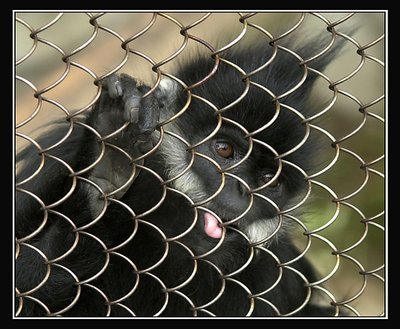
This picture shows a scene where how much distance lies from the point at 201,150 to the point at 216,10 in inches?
42.6

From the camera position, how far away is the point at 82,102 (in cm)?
621

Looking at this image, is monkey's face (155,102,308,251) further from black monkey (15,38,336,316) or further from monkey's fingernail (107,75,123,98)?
monkey's fingernail (107,75,123,98)

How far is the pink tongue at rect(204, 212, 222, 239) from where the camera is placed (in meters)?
3.14

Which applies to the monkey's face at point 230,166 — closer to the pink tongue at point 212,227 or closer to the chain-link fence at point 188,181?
the chain-link fence at point 188,181

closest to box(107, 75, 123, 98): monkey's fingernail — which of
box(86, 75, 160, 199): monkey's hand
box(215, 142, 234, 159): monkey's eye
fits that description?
box(86, 75, 160, 199): monkey's hand

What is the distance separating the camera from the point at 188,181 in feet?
11.1

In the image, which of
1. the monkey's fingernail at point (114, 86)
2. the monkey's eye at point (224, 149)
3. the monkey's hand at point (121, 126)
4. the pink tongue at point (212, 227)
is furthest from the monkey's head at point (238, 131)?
the monkey's fingernail at point (114, 86)

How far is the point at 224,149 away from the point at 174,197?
374mm

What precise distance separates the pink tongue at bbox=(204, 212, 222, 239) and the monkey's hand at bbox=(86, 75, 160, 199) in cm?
47

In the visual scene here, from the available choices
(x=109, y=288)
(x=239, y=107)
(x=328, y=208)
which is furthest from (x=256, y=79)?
(x=328, y=208)

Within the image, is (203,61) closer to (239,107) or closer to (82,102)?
(239,107)

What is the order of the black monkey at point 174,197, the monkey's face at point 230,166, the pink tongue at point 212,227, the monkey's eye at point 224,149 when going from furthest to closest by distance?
the monkey's eye at point 224,149 → the monkey's face at point 230,166 → the pink tongue at point 212,227 → the black monkey at point 174,197

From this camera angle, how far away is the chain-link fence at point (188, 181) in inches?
106

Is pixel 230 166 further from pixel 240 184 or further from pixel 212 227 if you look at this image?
pixel 212 227
